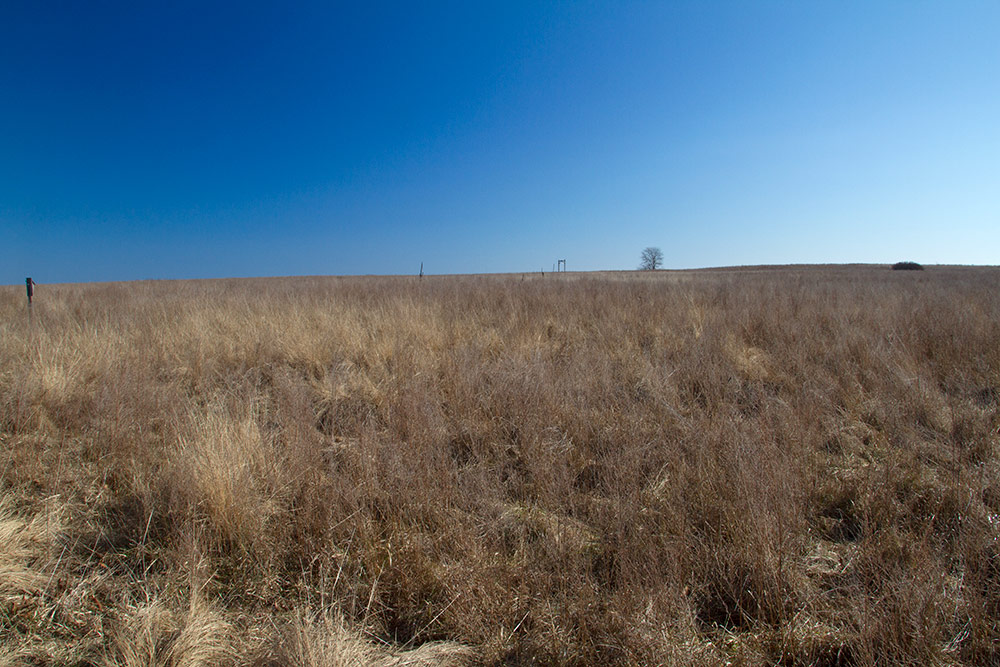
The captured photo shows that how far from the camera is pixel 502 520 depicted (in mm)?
2000

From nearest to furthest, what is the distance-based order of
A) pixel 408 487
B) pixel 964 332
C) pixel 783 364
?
pixel 408 487, pixel 783 364, pixel 964 332

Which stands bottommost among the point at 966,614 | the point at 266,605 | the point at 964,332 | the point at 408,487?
the point at 266,605

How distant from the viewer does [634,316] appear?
652cm

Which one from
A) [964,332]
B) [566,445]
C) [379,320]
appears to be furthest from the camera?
[379,320]

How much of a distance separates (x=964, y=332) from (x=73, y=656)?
7.85 meters

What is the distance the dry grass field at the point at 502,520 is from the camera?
1359mm

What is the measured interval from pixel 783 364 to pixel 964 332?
2499 millimetres

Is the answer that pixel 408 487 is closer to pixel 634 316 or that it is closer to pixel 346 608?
pixel 346 608

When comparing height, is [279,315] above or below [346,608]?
above

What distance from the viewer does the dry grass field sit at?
1.36 meters

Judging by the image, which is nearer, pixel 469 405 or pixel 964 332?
pixel 469 405

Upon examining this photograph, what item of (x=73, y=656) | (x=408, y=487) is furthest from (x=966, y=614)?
(x=73, y=656)

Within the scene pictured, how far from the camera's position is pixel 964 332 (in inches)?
186

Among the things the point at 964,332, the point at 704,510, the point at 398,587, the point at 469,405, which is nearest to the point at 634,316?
the point at 964,332
